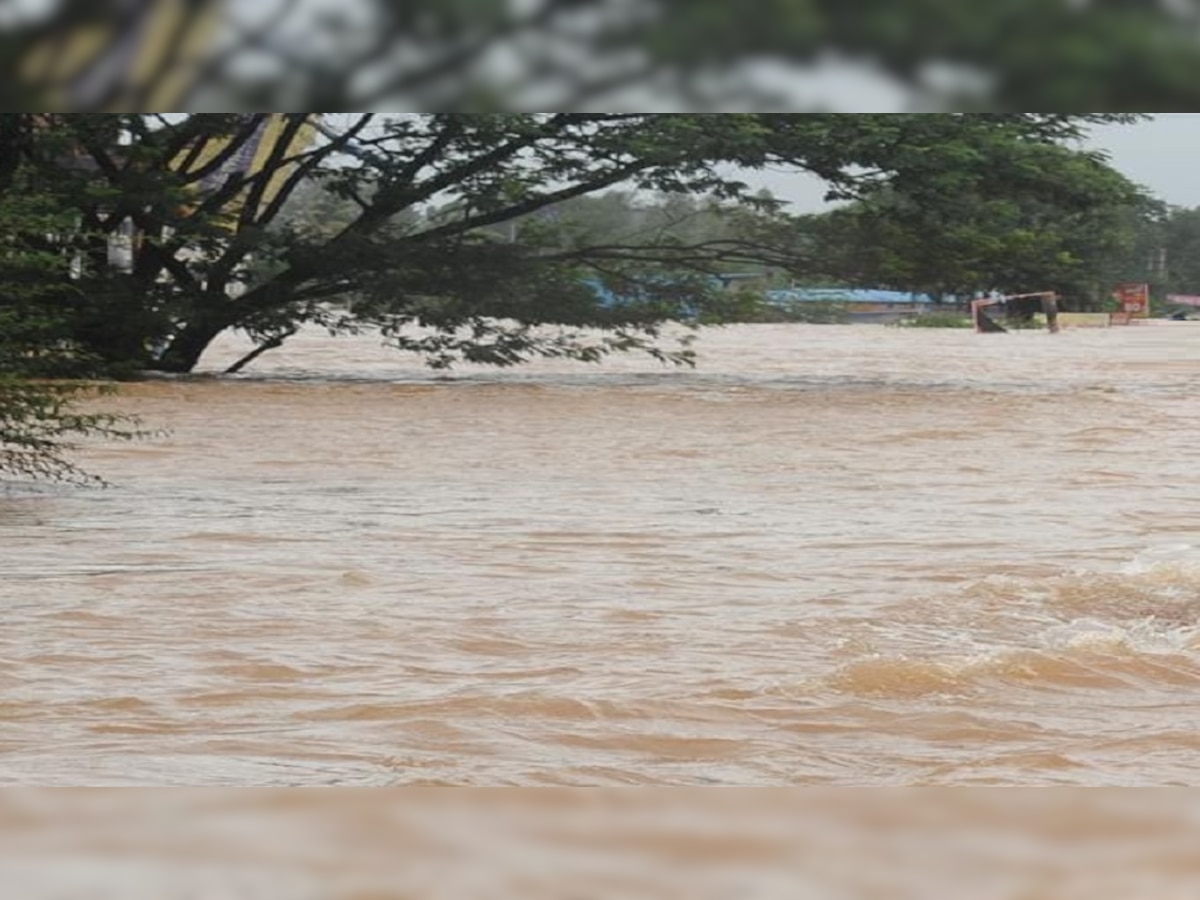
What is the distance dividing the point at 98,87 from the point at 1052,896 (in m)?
0.72

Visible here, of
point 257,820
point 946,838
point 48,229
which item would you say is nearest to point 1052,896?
point 946,838

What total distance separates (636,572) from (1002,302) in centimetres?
95

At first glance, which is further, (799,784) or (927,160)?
(927,160)

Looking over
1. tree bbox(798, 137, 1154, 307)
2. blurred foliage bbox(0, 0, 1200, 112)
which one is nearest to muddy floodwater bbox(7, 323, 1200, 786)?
tree bbox(798, 137, 1154, 307)

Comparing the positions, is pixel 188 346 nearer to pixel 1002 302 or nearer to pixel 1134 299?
pixel 1002 302

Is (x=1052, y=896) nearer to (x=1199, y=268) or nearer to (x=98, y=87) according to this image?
(x=98, y=87)

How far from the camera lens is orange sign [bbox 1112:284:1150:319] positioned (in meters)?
3.48

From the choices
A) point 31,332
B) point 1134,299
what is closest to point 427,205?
point 31,332

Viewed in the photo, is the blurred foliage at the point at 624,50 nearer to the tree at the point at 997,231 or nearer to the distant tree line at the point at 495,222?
the distant tree line at the point at 495,222

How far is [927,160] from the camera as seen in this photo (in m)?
3.94

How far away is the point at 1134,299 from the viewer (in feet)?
11.8

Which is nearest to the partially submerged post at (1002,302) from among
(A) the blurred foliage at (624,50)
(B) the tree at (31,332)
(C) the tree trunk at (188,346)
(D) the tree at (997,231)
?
(D) the tree at (997,231)

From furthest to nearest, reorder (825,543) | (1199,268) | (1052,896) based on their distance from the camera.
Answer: (825,543) → (1199,268) → (1052,896)

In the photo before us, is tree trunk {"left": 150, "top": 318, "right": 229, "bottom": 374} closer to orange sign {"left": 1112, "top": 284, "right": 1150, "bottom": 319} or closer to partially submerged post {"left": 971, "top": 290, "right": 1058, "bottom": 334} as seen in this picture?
partially submerged post {"left": 971, "top": 290, "right": 1058, "bottom": 334}
